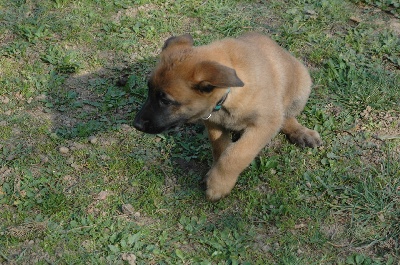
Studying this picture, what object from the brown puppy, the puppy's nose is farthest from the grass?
the puppy's nose

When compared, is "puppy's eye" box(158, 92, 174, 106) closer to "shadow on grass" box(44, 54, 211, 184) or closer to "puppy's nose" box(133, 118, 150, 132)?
"puppy's nose" box(133, 118, 150, 132)

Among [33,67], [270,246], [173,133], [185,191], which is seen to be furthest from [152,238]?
[33,67]

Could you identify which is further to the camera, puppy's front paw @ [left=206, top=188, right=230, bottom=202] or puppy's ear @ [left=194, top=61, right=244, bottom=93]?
puppy's front paw @ [left=206, top=188, right=230, bottom=202]

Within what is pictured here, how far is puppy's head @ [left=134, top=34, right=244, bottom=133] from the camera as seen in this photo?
173 inches

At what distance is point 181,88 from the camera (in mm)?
4531

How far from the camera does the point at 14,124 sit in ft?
19.1

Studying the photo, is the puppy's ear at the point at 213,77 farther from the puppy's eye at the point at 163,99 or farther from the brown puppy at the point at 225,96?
the puppy's eye at the point at 163,99

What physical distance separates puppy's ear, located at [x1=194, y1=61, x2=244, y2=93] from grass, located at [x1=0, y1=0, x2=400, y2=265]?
3.75 ft

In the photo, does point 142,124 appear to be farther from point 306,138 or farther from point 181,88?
point 306,138

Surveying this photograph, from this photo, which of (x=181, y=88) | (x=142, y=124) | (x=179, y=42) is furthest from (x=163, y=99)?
(x=179, y=42)

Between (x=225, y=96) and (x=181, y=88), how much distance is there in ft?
1.50

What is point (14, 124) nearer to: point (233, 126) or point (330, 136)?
point (233, 126)

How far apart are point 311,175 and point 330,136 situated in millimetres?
667

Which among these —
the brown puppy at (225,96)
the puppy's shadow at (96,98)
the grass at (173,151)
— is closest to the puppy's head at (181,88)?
the brown puppy at (225,96)
